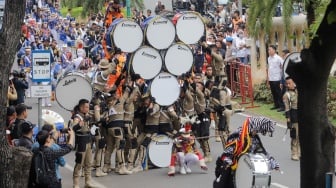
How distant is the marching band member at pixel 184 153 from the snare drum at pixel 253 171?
169 inches

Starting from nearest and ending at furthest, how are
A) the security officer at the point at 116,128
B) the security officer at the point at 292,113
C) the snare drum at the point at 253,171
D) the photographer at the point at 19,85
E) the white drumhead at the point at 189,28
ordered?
the snare drum at the point at 253,171 → the security officer at the point at 116,128 → the security officer at the point at 292,113 → the white drumhead at the point at 189,28 → the photographer at the point at 19,85

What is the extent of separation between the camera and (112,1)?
81.3 feet

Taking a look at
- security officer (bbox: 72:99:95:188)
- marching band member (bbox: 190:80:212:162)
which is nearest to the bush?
marching band member (bbox: 190:80:212:162)

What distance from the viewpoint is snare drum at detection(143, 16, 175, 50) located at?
691 inches

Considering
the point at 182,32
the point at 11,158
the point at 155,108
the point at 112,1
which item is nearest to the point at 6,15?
the point at 11,158

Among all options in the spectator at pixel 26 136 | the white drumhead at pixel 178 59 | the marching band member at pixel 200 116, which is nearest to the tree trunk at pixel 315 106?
the spectator at pixel 26 136

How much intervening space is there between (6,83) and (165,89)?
6.92 metres

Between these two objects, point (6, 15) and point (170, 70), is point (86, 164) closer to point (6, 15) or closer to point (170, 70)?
point (170, 70)

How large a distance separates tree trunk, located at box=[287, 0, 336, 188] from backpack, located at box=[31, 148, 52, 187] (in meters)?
4.15

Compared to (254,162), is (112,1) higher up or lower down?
higher up

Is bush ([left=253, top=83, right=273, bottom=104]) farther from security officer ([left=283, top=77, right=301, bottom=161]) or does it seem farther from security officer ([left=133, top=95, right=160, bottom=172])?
security officer ([left=133, top=95, right=160, bottom=172])

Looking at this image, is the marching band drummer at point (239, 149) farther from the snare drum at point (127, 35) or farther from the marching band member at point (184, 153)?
the snare drum at point (127, 35)

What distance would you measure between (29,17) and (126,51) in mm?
29557

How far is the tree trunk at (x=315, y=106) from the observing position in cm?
810
